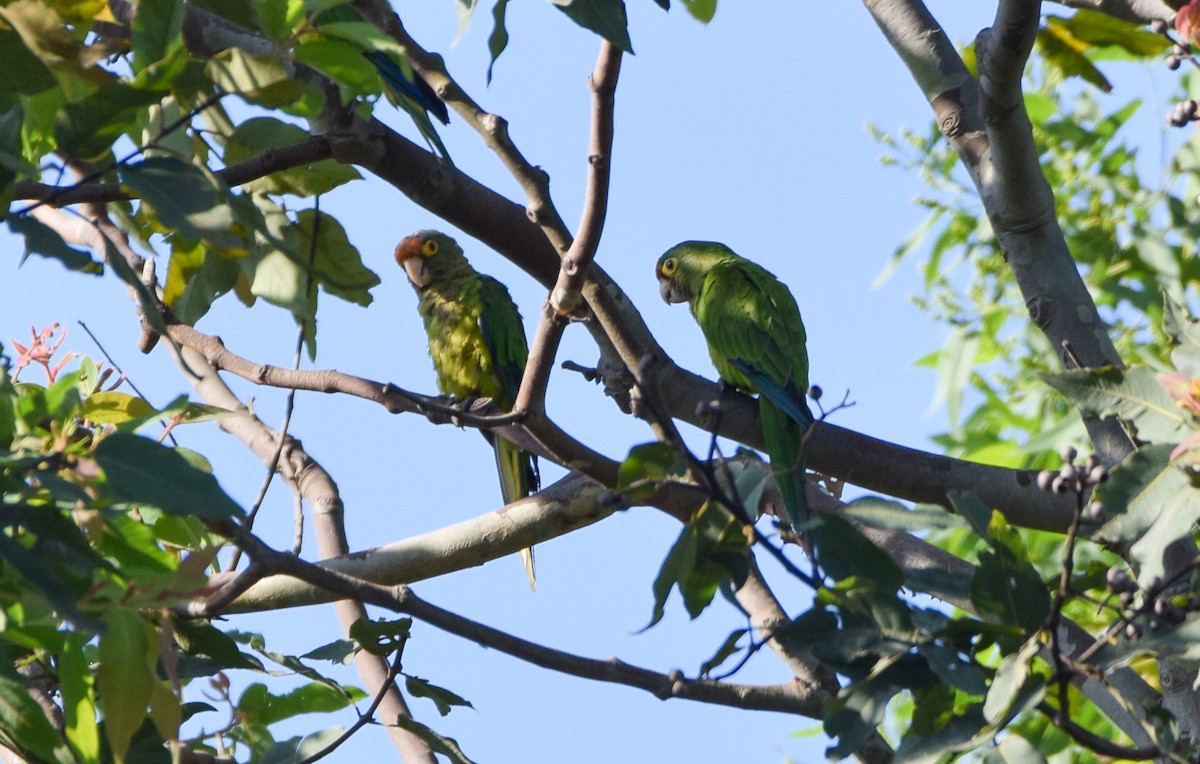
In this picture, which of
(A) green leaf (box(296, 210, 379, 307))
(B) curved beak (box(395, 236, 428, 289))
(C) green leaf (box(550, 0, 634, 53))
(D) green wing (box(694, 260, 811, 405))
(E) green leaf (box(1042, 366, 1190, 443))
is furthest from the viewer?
(B) curved beak (box(395, 236, 428, 289))

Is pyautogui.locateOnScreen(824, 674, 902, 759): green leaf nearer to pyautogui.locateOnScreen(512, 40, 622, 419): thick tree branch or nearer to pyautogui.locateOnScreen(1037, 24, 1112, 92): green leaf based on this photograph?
pyautogui.locateOnScreen(512, 40, 622, 419): thick tree branch

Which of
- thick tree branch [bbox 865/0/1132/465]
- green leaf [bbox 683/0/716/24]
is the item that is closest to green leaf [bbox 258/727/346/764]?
green leaf [bbox 683/0/716/24]

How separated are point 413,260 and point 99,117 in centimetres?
381

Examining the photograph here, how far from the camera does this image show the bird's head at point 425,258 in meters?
5.20

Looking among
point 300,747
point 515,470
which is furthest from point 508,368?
point 300,747

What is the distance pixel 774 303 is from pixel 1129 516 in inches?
107

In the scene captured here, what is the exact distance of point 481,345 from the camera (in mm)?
4793

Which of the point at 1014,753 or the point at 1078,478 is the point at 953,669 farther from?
the point at 1078,478

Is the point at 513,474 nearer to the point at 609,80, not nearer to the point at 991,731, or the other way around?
the point at 609,80

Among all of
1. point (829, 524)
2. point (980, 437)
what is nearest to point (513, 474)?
point (980, 437)

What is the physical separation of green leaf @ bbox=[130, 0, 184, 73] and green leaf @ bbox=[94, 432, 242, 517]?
44cm

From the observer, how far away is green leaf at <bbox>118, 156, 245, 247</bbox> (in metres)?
1.37

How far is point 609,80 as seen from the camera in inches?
83.7

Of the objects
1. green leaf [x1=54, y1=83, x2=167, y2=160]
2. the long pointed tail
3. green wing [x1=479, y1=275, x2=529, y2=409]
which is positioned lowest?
green leaf [x1=54, y1=83, x2=167, y2=160]
